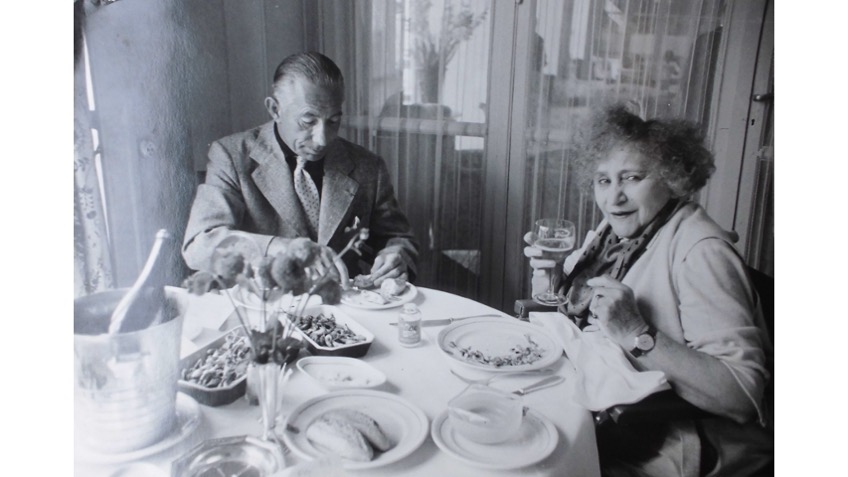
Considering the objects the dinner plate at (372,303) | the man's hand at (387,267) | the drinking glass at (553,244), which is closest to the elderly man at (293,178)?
the man's hand at (387,267)

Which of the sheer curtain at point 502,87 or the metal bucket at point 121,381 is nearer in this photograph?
the metal bucket at point 121,381

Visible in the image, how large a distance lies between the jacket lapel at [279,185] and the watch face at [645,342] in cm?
76

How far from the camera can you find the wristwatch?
112cm

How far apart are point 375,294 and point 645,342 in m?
0.70

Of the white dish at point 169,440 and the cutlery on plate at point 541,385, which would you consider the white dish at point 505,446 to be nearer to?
the cutlery on plate at point 541,385

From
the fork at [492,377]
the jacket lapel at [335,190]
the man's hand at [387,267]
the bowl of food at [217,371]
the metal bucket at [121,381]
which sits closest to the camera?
the metal bucket at [121,381]

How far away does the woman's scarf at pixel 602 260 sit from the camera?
3.79 feet

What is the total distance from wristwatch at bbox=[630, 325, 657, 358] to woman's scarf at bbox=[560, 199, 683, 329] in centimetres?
13

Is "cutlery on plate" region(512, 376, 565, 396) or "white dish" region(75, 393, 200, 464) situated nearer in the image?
"white dish" region(75, 393, 200, 464)

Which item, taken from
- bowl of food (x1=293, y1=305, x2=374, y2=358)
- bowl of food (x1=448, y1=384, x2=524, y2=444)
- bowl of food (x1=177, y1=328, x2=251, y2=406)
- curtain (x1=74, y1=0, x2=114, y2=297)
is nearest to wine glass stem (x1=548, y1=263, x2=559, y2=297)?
bowl of food (x1=448, y1=384, x2=524, y2=444)

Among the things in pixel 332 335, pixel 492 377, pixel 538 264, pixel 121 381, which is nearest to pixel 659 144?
pixel 538 264

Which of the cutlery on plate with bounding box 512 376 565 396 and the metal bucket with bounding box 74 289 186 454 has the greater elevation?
the metal bucket with bounding box 74 289 186 454

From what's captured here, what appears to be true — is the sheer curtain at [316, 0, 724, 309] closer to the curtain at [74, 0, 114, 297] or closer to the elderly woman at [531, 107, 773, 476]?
the elderly woman at [531, 107, 773, 476]
